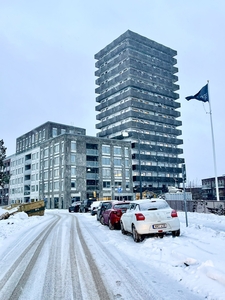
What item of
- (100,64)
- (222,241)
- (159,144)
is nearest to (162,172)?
(159,144)

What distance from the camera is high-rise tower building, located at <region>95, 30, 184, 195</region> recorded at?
8150 cm

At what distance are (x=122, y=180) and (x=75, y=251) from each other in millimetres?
61201

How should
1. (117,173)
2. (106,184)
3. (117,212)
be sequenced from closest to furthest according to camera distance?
(117,212), (106,184), (117,173)

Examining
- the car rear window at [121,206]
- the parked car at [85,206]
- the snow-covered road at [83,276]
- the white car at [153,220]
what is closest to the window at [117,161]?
the parked car at [85,206]

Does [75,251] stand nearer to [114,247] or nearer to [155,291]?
[114,247]

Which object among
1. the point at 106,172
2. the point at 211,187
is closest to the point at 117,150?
the point at 106,172

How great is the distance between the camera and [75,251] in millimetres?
8406

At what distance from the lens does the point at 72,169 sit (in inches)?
2398

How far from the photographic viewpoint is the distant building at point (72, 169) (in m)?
60.6

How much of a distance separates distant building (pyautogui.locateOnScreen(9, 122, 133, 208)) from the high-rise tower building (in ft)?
30.1

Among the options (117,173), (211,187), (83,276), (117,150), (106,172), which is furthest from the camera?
(211,187)

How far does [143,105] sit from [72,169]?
120 ft

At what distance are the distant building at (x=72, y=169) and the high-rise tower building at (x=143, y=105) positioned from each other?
9.16 m

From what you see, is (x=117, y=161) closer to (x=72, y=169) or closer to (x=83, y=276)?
(x=72, y=169)
